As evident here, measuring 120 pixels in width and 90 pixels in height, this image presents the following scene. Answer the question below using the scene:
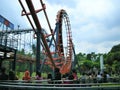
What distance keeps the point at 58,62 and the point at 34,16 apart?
23.1 meters

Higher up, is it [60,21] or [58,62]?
[60,21]

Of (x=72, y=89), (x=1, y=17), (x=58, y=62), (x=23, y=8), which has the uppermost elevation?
(x=1, y=17)

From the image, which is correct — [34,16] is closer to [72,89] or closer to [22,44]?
[72,89]

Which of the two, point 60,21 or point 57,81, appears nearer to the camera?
point 57,81

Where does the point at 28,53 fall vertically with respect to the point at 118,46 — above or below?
below

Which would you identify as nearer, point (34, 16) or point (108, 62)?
point (34, 16)

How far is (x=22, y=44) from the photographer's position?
48.2m

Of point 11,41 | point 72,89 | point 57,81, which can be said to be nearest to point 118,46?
point 11,41

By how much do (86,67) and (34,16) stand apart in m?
85.1

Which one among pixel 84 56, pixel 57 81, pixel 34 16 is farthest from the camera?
pixel 84 56

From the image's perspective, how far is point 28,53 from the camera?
51031mm

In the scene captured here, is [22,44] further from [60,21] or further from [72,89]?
[72,89]

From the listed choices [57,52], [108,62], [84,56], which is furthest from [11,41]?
[84,56]

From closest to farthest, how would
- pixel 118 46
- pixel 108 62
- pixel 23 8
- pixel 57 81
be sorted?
pixel 57 81
pixel 23 8
pixel 108 62
pixel 118 46
